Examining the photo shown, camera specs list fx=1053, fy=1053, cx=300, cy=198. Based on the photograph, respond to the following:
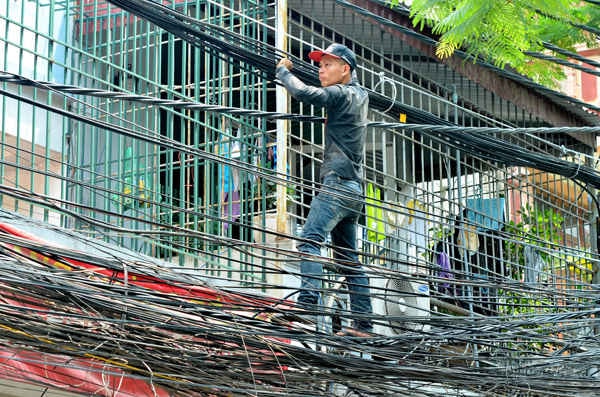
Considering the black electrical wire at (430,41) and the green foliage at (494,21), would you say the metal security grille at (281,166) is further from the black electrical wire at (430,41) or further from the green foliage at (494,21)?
the green foliage at (494,21)

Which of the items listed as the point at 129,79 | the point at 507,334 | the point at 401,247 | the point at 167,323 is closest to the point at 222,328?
the point at 167,323

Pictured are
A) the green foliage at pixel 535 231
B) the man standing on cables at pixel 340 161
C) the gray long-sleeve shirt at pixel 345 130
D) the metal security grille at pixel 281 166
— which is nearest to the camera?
the man standing on cables at pixel 340 161

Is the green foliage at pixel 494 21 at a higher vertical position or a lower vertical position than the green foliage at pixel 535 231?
higher

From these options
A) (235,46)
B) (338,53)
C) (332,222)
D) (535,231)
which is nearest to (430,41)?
(338,53)

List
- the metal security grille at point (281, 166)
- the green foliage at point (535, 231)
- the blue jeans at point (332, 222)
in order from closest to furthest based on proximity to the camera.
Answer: the blue jeans at point (332, 222) → the metal security grille at point (281, 166) → the green foliage at point (535, 231)

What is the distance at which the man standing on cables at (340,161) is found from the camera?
7.14 metres

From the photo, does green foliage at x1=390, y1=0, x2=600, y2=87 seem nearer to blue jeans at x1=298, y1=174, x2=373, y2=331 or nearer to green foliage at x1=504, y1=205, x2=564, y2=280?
blue jeans at x1=298, y1=174, x2=373, y2=331

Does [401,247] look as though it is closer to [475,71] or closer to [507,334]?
[475,71]

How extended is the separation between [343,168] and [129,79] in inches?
187

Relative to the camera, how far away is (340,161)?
24.1 ft

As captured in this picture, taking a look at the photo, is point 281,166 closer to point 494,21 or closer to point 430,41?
point 430,41

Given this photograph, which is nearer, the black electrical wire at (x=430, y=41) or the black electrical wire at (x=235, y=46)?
the black electrical wire at (x=235, y=46)

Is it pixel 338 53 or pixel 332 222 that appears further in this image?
pixel 338 53

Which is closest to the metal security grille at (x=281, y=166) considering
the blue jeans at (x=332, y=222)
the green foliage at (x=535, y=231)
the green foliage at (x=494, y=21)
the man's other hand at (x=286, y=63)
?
the green foliage at (x=535, y=231)
